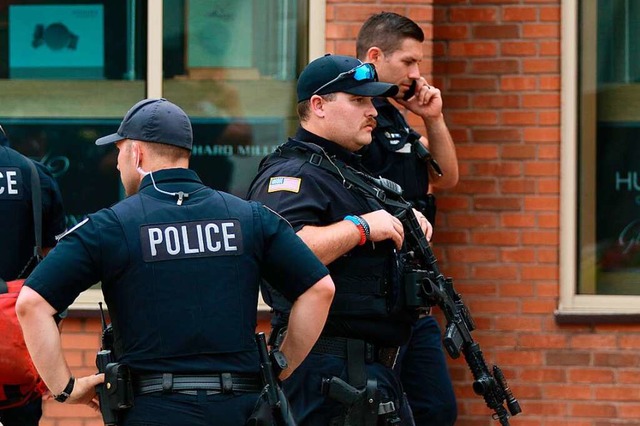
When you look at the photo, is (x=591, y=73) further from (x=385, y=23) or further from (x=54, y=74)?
(x=54, y=74)

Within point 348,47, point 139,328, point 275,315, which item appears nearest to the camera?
point 139,328

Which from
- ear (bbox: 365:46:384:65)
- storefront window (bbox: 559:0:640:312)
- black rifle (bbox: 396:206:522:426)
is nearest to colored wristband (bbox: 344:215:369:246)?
black rifle (bbox: 396:206:522:426)

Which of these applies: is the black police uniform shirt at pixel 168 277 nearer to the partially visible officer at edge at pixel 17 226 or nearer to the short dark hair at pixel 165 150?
the short dark hair at pixel 165 150

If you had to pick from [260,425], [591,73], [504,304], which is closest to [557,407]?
[504,304]

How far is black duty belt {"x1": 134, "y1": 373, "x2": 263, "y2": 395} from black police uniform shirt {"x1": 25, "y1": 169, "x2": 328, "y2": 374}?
0.02 meters

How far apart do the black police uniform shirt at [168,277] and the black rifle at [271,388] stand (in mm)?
27

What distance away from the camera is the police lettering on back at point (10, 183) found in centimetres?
534

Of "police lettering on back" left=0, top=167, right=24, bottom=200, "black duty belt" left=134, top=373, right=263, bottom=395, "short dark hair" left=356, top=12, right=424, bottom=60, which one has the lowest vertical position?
"black duty belt" left=134, top=373, right=263, bottom=395

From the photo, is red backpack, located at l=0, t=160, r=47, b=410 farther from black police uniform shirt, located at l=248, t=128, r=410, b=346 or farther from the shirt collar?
the shirt collar

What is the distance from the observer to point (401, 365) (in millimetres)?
5367

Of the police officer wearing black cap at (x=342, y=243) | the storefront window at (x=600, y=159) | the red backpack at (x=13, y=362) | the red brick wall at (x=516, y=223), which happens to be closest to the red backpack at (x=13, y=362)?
the red backpack at (x=13, y=362)

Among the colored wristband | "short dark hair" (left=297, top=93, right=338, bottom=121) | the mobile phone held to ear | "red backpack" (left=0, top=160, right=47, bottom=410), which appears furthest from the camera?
the mobile phone held to ear

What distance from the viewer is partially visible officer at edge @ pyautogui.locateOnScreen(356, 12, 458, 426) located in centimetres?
539

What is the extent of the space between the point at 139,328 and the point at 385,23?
2.32 meters
